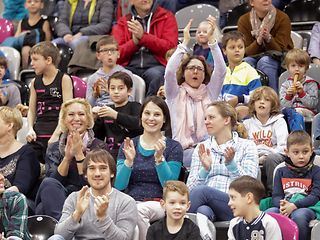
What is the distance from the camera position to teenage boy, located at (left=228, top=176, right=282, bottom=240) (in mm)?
5598

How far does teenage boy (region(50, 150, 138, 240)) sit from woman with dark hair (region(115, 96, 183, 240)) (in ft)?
0.99

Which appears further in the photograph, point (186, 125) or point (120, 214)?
point (186, 125)

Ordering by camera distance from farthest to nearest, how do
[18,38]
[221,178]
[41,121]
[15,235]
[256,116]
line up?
[18,38]
[41,121]
[256,116]
[221,178]
[15,235]

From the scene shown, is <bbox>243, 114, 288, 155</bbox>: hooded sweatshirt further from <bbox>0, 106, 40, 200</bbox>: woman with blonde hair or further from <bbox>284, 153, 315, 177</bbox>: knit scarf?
<bbox>0, 106, 40, 200</bbox>: woman with blonde hair

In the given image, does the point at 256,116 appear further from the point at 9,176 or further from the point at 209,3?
the point at 209,3

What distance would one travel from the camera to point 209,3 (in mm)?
9898

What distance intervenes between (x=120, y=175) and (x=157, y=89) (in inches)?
72.5

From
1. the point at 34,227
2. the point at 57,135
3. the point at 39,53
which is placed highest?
the point at 39,53

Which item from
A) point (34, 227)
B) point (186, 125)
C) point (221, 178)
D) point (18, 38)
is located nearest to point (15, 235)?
point (34, 227)

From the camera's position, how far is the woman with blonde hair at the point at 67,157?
626 centimetres

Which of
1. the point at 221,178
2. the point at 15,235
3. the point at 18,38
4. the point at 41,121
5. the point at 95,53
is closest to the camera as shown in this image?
the point at 15,235

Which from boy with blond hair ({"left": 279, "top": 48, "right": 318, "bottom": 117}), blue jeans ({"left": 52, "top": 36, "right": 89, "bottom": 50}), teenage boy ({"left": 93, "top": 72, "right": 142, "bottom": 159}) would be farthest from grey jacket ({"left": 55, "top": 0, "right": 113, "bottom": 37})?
boy with blond hair ({"left": 279, "top": 48, "right": 318, "bottom": 117})

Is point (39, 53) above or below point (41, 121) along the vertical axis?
above

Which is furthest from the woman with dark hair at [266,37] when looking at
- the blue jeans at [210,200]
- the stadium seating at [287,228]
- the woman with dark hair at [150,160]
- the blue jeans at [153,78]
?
the stadium seating at [287,228]
